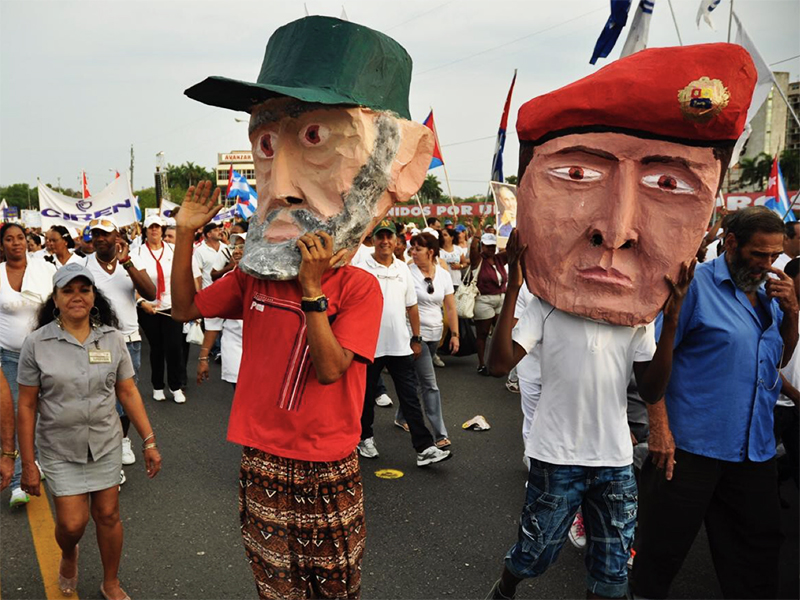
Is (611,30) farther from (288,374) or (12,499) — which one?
(12,499)

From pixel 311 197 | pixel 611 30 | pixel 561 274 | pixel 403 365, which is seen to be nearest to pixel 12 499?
pixel 403 365

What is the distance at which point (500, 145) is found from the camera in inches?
213

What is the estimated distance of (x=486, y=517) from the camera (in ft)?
13.6

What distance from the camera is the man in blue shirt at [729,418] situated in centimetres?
281

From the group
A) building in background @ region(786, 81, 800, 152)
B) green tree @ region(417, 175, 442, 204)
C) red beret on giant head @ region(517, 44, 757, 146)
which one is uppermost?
building in background @ region(786, 81, 800, 152)

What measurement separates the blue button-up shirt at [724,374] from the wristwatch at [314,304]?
154 centimetres

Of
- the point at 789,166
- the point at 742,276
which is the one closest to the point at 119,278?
the point at 742,276

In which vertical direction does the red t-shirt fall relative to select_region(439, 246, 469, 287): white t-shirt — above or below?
above

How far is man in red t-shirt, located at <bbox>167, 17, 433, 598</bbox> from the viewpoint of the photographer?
2.42 m

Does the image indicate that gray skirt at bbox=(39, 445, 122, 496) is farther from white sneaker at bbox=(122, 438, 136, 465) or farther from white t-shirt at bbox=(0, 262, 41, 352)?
white sneaker at bbox=(122, 438, 136, 465)

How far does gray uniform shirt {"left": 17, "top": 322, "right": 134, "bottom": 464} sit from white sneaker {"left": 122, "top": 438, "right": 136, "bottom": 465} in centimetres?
191

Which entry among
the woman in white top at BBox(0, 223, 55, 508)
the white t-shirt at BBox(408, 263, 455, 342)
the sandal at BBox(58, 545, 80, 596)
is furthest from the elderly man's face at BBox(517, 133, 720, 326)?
the woman in white top at BBox(0, 223, 55, 508)

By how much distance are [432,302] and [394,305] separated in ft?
3.67

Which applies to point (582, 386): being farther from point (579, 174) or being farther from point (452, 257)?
point (452, 257)
